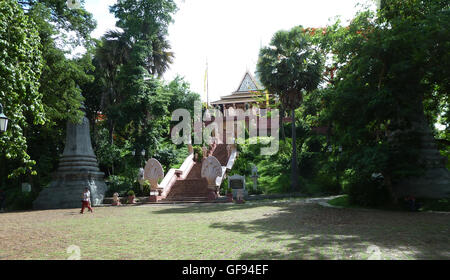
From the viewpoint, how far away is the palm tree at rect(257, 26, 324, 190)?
21984mm

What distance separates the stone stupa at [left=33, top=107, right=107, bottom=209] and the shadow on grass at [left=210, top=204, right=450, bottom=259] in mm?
14539

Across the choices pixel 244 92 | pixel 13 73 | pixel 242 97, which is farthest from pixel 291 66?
pixel 244 92

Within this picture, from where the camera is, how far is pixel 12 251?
693cm

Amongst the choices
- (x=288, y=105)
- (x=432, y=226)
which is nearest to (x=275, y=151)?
(x=288, y=105)

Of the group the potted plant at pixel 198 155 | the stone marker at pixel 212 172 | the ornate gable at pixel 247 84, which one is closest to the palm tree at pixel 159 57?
the potted plant at pixel 198 155

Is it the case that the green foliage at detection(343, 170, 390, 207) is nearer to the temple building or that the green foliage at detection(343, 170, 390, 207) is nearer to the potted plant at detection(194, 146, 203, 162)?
the potted plant at detection(194, 146, 203, 162)

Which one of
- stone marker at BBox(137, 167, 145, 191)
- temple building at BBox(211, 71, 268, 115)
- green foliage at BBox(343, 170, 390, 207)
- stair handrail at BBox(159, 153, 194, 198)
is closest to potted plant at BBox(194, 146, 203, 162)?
stair handrail at BBox(159, 153, 194, 198)

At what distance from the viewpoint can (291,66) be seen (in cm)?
2158

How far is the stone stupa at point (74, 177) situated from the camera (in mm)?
21375

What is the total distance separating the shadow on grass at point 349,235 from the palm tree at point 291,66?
11881 millimetres

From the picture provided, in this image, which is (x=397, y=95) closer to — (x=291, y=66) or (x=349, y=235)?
(x=349, y=235)

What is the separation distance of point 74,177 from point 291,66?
16.1 m

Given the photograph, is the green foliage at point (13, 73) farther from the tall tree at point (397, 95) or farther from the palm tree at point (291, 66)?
the palm tree at point (291, 66)
